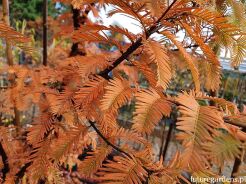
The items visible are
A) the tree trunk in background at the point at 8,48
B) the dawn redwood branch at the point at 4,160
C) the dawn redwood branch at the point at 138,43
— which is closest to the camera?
the dawn redwood branch at the point at 138,43

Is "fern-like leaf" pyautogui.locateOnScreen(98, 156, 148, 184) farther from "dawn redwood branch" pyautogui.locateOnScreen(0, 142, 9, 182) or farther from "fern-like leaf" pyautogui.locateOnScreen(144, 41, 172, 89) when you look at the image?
"dawn redwood branch" pyautogui.locateOnScreen(0, 142, 9, 182)

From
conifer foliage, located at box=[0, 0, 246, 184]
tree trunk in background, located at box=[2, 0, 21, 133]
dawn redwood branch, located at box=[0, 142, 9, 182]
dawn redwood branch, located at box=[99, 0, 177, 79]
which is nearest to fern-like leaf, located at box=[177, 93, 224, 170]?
conifer foliage, located at box=[0, 0, 246, 184]

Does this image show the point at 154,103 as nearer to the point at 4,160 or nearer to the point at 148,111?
the point at 148,111

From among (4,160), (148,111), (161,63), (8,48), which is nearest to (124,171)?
(148,111)

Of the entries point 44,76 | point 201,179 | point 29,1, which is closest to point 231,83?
point 44,76

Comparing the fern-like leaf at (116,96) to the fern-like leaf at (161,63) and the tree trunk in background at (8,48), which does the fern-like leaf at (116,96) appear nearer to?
the fern-like leaf at (161,63)

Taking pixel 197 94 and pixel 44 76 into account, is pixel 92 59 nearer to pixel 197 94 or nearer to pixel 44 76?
pixel 197 94

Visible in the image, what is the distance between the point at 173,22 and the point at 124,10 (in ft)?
0.40

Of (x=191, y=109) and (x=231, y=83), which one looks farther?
(x=231, y=83)

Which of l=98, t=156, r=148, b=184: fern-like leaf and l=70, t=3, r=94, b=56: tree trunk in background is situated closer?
l=98, t=156, r=148, b=184: fern-like leaf

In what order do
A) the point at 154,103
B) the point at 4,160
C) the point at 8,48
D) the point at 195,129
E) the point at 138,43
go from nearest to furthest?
the point at 195,129, the point at 154,103, the point at 138,43, the point at 4,160, the point at 8,48

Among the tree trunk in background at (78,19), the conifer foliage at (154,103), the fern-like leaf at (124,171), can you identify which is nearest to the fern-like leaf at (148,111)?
the conifer foliage at (154,103)

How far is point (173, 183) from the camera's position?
2.35ft

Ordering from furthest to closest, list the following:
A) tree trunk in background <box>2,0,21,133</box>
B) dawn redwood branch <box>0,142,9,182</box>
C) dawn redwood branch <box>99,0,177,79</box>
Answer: tree trunk in background <box>2,0,21,133</box> → dawn redwood branch <box>0,142,9,182</box> → dawn redwood branch <box>99,0,177,79</box>
